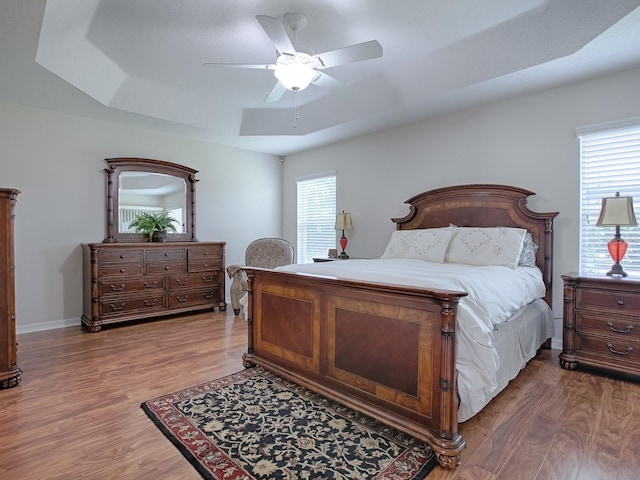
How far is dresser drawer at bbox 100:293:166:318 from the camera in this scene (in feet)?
13.2

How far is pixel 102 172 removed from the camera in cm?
439

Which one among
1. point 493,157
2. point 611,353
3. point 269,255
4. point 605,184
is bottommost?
point 611,353

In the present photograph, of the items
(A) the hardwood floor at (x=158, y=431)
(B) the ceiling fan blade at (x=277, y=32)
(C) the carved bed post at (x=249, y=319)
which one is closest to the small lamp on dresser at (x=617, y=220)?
(A) the hardwood floor at (x=158, y=431)

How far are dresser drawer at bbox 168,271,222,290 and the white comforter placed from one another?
2444 mm

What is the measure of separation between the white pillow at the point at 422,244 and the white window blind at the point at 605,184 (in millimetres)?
1184

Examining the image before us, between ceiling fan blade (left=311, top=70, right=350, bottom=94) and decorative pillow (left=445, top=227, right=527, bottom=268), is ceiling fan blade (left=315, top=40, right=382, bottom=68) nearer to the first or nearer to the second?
ceiling fan blade (left=311, top=70, right=350, bottom=94)

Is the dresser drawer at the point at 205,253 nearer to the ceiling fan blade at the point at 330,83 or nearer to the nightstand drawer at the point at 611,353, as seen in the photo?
the ceiling fan blade at the point at 330,83

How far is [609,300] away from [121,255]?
4801 mm

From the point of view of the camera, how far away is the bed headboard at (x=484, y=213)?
11.0 ft

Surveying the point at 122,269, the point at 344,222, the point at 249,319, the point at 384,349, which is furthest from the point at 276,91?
the point at 122,269

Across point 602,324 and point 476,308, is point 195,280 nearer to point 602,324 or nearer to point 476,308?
point 476,308

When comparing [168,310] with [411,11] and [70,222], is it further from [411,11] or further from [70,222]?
[411,11]

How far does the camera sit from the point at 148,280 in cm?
434

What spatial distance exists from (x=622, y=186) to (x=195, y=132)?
4824 mm
